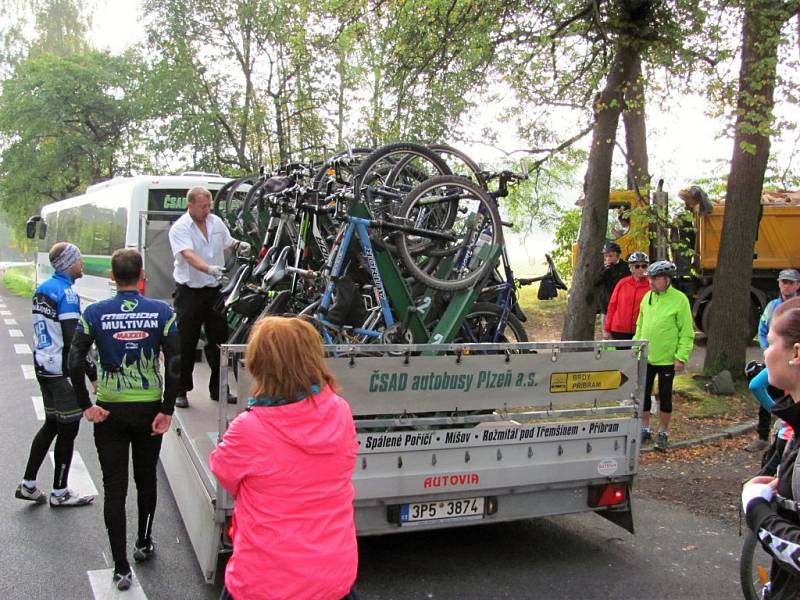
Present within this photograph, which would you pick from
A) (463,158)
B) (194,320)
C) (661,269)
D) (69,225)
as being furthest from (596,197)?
(69,225)

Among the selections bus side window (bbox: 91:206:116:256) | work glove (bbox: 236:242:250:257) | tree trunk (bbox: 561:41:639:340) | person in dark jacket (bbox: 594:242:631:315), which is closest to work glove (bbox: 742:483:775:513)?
work glove (bbox: 236:242:250:257)

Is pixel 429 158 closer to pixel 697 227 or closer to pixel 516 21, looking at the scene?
pixel 516 21

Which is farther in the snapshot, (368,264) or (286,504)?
(368,264)

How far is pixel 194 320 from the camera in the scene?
6355mm

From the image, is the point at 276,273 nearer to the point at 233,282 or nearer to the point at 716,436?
the point at 233,282

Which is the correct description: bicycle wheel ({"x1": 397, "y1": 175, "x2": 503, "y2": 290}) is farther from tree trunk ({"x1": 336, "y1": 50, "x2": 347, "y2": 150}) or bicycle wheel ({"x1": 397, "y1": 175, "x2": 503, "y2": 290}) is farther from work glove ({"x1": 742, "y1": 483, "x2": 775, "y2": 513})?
tree trunk ({"x1": 336, "y1": 50, "x2": 347, "y2": 150})

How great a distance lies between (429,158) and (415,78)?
6281mm

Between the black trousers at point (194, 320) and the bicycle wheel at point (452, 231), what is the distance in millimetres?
1955

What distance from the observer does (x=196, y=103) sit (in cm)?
2245

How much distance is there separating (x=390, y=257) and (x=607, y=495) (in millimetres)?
2085

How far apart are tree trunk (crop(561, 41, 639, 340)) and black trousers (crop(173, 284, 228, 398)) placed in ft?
17.3

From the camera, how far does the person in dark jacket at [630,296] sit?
8172 mm

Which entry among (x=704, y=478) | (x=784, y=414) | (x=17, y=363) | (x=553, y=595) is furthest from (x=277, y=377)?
(x=17, y=363)

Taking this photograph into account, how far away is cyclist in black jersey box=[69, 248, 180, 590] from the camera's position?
163 inches
